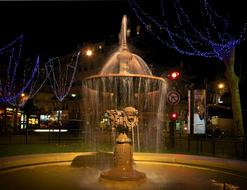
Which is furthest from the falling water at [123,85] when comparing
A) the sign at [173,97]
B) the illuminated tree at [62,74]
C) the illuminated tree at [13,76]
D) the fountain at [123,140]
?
the illuminated tree at [62,74]

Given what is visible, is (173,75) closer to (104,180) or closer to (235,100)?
(235,100)

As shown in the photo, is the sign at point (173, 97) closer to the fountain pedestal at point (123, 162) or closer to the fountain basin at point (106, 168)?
the fountain basin at point (106, 168)

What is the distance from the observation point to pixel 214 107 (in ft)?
113

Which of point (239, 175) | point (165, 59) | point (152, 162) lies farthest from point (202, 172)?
point (165, 59)

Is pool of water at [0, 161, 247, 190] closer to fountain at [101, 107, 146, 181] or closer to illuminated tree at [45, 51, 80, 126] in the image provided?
fountain at [101, 107, 146, 181]

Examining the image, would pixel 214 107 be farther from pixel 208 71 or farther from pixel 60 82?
pixel 60 82

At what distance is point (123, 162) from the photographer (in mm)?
9797

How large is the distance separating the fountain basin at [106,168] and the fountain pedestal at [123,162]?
0.95 ft

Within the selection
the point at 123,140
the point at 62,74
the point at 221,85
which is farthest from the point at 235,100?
the point at 62,74

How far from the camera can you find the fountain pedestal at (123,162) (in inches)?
376

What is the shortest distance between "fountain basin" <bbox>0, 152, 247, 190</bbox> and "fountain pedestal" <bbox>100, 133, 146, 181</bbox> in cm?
29

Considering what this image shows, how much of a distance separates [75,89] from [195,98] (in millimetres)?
37402

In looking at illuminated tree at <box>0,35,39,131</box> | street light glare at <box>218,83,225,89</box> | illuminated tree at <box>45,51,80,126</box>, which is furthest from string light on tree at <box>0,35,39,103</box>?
street light glare at <box>218,83,225,89</box>

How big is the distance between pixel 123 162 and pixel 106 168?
1.74m
